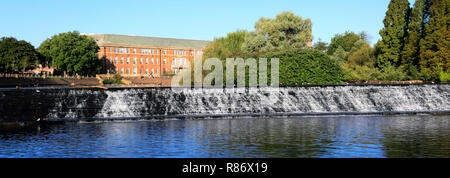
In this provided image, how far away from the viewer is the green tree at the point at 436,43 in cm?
5709

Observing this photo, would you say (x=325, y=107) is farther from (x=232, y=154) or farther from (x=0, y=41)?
(x=0, y=41)

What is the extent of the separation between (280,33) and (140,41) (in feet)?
276

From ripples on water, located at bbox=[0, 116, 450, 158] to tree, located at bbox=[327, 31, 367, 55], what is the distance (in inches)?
3368

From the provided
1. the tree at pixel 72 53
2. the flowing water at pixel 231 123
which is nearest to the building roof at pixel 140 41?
the tree at pixel 72 53

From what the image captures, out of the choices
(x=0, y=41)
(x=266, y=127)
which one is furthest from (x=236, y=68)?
(x=0, y=41)

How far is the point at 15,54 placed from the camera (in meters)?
96.8

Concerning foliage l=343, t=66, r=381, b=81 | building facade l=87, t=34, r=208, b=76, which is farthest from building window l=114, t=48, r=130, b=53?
foliage l=343, t=66, r=381, b=81

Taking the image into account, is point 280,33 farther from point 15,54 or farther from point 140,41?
point 140,41

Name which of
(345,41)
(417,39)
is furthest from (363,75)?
(345,41)

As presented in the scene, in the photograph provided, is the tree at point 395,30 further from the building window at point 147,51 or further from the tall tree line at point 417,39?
the building window at point 147,51

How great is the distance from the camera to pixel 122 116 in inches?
1249

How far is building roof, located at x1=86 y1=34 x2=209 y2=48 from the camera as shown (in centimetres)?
13888

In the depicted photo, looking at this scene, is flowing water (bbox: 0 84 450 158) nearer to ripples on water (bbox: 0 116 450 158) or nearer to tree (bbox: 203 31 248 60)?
ripples on water (bbox: 0 116 450 158)
